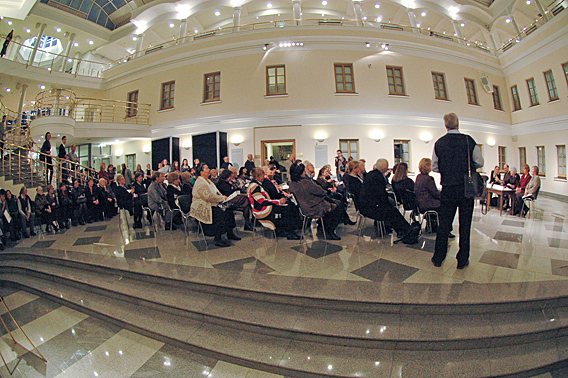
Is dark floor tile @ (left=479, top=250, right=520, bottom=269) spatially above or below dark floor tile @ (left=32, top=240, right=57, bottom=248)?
below

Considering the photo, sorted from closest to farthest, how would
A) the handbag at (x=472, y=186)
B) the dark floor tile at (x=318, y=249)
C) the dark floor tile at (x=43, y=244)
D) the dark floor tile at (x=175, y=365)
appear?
the dark floor tile at (x=175, y=365) → the handbag at (x=472, y=186) → the dark floor tile at (x=318, y=249) → the dark floor tile at (x=43, y=244)

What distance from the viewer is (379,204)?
4.31 metres

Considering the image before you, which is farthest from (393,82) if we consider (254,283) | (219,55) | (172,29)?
(172,29)

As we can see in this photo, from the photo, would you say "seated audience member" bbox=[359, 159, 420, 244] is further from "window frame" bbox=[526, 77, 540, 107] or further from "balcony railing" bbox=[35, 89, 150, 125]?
"window frame" bbox=[526, 77, 540, 107]

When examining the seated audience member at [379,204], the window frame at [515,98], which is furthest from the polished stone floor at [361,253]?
A: the window frame at [515,98]

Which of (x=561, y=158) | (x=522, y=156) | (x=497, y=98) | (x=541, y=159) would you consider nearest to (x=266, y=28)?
(x=497, y=98)

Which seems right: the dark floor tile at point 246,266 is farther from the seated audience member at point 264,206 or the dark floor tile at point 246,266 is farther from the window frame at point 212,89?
the window frame at point 212,89

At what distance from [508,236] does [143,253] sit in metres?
6.15

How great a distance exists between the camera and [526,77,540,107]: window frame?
509 inches

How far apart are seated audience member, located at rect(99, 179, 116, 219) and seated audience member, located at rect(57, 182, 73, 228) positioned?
2.55 ft

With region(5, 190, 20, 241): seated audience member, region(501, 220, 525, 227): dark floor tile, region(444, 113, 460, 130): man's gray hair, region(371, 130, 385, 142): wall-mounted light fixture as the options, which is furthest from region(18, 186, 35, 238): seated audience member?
region(371, 130, 385, 142): wall-mounted light fixture

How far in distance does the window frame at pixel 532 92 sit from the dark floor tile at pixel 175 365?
17273mm

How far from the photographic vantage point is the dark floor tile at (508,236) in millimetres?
4566

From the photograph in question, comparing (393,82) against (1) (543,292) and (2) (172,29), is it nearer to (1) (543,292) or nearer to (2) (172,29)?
(1) (543,292)
